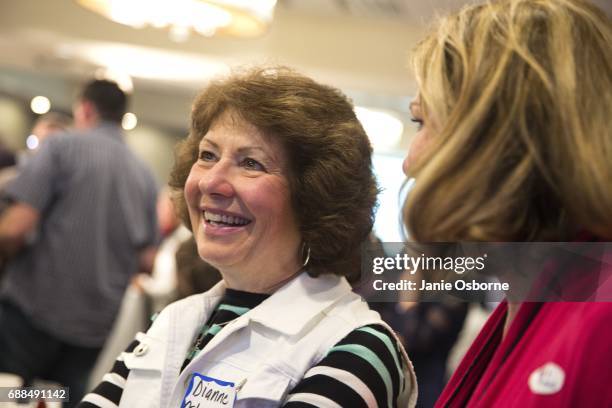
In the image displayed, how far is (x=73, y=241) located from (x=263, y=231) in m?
1.40

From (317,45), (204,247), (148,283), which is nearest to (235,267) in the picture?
(204,247)

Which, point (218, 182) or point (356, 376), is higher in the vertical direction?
point (218, 182)

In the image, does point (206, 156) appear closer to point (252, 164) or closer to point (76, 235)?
point (252, 164)

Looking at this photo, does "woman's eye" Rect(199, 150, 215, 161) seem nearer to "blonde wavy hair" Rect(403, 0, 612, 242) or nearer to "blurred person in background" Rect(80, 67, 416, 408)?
"blurred person in background" Rect(80, 67, 416, 408)

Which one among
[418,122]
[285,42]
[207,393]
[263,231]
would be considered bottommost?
[207,393]

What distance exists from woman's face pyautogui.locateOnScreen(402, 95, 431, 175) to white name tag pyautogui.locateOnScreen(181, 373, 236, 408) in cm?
46

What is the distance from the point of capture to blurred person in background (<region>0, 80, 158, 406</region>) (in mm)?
2301

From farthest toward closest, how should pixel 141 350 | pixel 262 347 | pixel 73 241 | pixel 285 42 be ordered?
pixel 285 42, pixel 73 241, pixel 141 350, pixel 262 347

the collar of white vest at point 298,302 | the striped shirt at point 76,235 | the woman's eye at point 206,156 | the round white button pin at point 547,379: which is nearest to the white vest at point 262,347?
the collar of white vest at point 298,302

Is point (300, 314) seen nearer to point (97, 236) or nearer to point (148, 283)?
point (97, 236)

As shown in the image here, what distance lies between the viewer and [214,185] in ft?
4.14

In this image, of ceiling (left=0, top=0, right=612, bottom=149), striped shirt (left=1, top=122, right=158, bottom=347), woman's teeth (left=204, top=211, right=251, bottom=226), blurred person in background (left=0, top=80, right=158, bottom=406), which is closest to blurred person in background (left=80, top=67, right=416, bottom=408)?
woman's teeth (left=204, top=211, right=251, bottom=226)

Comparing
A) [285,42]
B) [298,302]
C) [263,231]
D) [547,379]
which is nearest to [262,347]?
[298,302]

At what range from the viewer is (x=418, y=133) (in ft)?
3.10
